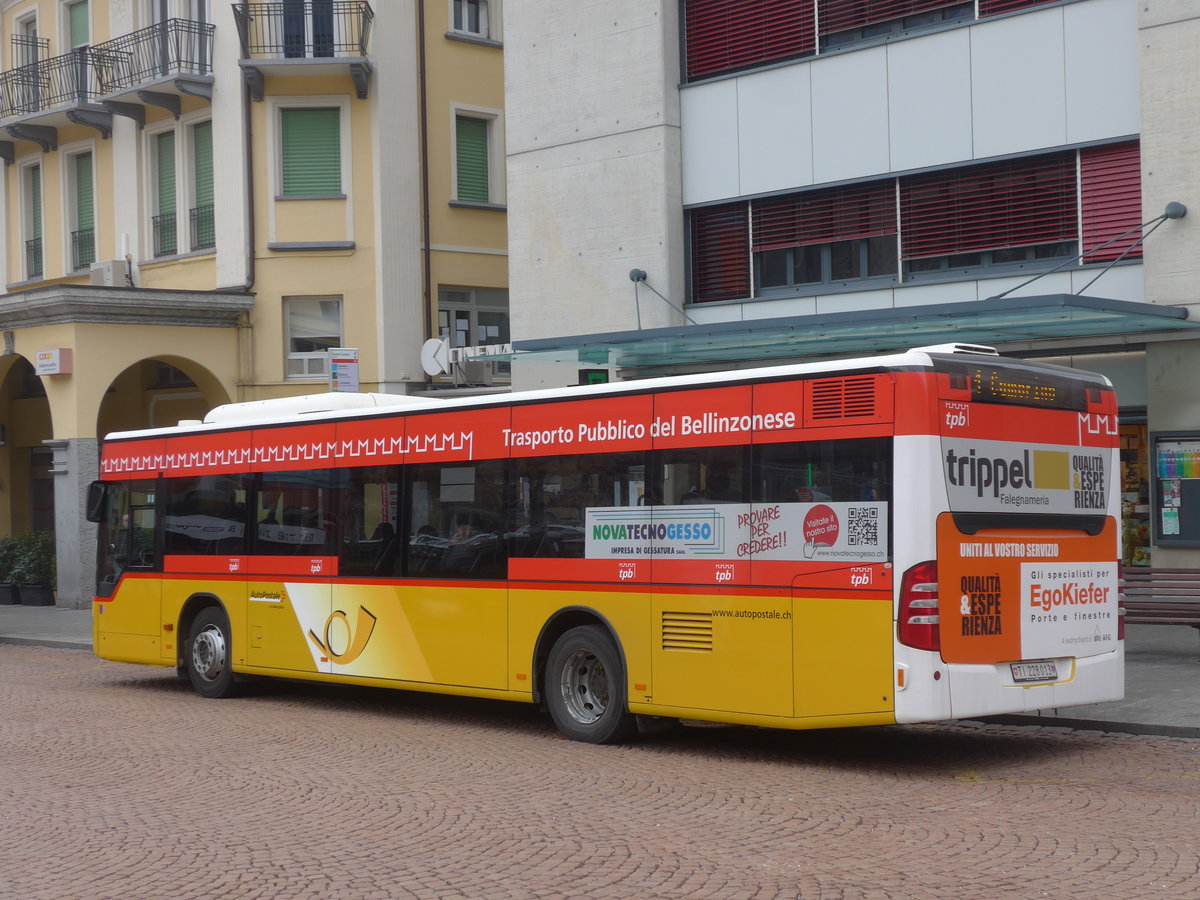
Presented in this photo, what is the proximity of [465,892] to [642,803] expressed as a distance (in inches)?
91.7

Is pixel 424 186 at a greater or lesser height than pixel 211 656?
greater

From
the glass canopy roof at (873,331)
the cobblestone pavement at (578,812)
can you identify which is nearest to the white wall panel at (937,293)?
the glass canopy roof at (873,331)

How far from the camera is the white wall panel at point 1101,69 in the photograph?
1752cm

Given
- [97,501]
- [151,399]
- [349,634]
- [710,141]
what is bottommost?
[349,634]

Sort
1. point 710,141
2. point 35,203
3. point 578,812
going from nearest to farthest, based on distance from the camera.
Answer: point 578,812, point 710,141, point 35,203

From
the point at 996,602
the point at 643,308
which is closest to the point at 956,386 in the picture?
the point at 996,602

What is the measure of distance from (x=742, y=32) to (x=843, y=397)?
12501mm

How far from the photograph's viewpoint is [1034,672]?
1035 cm

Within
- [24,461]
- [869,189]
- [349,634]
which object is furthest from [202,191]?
[349,634]

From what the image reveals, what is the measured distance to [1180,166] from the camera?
16.9 metres

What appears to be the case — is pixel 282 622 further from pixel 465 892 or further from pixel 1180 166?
pixel 1180 166

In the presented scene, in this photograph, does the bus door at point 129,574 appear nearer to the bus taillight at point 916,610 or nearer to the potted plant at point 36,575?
the bus taillight at point 916,610

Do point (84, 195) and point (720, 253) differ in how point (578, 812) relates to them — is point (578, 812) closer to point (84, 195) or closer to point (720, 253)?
point (720, 253)

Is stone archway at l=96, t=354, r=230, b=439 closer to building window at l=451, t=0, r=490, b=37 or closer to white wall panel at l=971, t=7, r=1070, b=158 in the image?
building window at l=451, t=0, r=490, b=37
